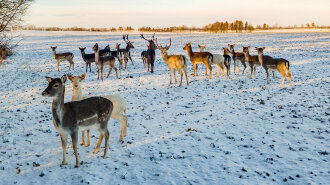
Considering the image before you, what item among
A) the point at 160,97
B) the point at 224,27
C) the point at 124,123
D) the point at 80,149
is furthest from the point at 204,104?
the point at 224,27

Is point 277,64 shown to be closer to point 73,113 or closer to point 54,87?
point 73,113

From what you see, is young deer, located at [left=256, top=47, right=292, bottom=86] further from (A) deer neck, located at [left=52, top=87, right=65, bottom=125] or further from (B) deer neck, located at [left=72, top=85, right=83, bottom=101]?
(A) deer neck, located at [left=52, top=87, right=65, bottom=125]

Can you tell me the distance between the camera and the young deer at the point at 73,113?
198 inches

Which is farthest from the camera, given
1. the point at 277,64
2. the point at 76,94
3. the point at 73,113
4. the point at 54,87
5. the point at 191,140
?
the point at 277,64

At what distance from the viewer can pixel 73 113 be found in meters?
5.26

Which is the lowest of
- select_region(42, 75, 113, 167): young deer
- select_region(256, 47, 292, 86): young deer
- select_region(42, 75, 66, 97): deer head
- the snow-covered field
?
the snow-covered field

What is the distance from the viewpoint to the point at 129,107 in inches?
411

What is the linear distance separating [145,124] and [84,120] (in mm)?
3278

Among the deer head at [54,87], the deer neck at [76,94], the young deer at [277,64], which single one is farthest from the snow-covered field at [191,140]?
the deer head at [54,87]

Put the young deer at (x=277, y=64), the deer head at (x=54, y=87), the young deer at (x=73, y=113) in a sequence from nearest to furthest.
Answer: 1. the deer head at (x=54, y=87)
2. the young deer at (x=73, y=113)
3. the young deer at (x=277, y=64)

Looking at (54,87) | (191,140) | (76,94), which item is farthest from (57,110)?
(191,140)

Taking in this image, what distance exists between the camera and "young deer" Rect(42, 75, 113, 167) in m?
5.03

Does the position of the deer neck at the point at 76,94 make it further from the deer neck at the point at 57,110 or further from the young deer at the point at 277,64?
the young deer at the point at 277,64

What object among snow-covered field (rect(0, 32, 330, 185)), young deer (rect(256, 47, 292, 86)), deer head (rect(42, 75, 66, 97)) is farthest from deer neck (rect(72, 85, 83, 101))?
young deer (rect(256, 47, 292, 86))
